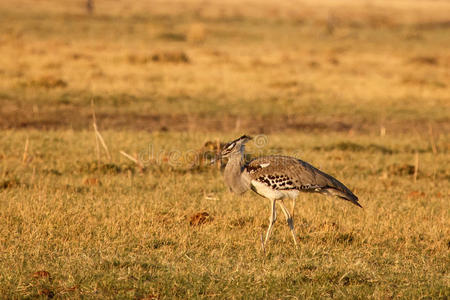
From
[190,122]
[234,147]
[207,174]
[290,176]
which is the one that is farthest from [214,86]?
[290,176]

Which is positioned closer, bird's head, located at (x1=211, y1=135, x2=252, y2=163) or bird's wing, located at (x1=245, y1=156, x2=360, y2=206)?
bird's wing, located at (x1=245, y1=156, x2=360, y2=206)

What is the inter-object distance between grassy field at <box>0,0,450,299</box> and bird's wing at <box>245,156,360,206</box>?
1.81ft

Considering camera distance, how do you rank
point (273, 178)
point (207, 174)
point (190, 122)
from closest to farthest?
point (273, 178)
point (207, 174)
point (190, 122)

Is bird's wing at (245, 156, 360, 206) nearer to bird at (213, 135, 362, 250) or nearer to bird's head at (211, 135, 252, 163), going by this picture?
bird at (213, 135, 362, 250)

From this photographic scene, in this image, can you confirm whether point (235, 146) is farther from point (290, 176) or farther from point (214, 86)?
point (214, 86)

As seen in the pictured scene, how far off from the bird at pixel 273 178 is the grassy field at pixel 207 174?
510 mm

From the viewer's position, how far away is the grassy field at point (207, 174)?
491 centimetres

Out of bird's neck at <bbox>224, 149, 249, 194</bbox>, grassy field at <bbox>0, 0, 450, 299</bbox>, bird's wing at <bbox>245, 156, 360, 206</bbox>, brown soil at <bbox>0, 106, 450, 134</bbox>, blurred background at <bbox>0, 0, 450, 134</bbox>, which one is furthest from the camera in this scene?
blurred background at <bbox>0, 0, 450, 134</bbox>

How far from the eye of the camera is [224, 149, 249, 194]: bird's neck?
19.0ft

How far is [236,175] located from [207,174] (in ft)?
12.0

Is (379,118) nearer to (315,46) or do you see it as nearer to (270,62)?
(270,62)

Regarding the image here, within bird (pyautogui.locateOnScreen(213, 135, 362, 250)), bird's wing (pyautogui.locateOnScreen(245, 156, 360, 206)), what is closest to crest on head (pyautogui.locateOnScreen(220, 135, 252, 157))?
bird (pyautogui.locateOnScreen(213, 135, 362, 250))

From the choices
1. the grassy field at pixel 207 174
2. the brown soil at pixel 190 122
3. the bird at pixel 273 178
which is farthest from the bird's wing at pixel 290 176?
the brown soil at pixel 190 122

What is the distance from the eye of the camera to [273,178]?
567 centimetres
